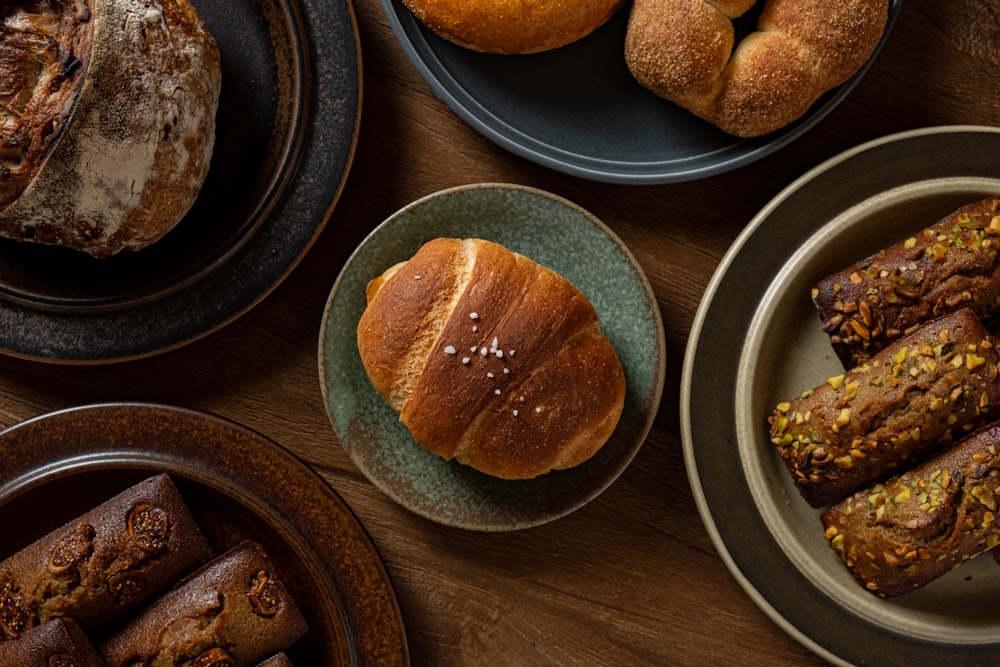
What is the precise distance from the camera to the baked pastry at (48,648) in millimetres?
1703

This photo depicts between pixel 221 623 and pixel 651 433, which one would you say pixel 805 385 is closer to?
pixel 651 433

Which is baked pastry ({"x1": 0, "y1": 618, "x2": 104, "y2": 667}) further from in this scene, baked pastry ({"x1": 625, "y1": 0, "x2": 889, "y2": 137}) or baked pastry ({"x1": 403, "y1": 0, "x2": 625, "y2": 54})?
baked pastry ({"x1": 625, "y1": 0, "x2": 889, "y2": 137})

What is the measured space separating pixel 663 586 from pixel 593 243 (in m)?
0.79

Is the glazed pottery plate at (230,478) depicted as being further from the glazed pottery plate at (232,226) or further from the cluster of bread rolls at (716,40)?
the cluster of bread rolls at (716,40)

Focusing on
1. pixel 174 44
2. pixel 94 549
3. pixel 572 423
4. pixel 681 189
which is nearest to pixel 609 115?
pixel 681 189

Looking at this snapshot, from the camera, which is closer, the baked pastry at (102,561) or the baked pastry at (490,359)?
the baked pastry at (490,359)

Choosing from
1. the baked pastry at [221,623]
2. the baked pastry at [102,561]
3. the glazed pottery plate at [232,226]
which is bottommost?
the baked pastry at [221,623]

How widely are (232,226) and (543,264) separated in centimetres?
66

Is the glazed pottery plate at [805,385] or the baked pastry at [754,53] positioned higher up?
the baked pastry at [754,53]

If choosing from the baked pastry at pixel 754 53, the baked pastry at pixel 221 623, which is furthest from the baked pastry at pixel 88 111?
the baked pastry at pixel 754 53

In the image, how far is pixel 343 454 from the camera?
1921 millimetres

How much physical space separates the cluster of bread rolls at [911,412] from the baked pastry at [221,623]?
3.58 feet

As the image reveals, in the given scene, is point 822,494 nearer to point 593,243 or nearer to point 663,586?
point 663,586

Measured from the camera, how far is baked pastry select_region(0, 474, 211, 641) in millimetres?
1768
